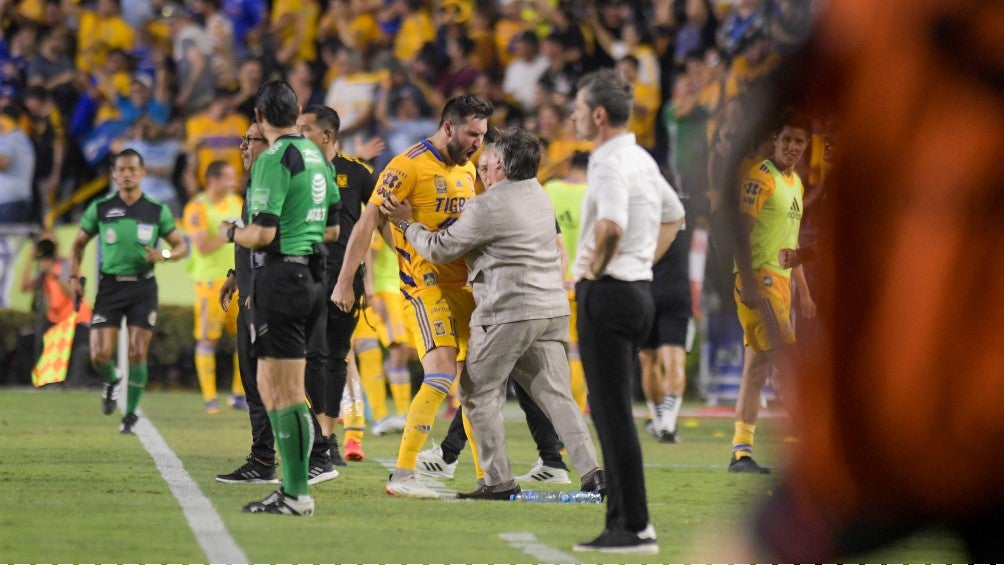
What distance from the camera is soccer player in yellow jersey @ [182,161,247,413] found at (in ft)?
51.9

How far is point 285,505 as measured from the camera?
768cm

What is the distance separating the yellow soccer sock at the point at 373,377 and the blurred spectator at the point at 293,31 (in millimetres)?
8340

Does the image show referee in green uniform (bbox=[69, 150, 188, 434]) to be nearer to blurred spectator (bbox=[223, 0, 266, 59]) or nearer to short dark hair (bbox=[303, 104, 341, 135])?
short dark hair (bbox=[303, 104, 341, 135])

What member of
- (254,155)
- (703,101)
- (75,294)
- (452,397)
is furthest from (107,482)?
(703,101)

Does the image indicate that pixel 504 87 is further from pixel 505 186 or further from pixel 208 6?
pixel 505 186

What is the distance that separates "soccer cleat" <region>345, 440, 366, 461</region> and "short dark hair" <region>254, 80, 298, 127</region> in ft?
13.3

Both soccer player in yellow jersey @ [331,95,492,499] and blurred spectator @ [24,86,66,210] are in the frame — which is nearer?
soccer player in yellow jersey @ [331,95,492,499]

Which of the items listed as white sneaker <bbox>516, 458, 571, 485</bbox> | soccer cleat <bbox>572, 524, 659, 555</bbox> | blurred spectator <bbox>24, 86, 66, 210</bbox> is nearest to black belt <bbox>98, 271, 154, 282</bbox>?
white sneaker <bbox>516, 458, 571, 485</bbox>

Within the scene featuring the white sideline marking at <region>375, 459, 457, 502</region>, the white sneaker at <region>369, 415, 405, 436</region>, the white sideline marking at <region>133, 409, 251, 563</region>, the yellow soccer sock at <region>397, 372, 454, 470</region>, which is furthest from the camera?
the white sneaker at <region>369, 415, 405, 436</region>

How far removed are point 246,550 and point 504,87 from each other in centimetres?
1441

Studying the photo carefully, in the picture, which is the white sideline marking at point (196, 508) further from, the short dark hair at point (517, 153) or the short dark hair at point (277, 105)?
the short dark hair at point (517, 153)

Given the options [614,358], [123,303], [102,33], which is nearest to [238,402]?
[123,303]

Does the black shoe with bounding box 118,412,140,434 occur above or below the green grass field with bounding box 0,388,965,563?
below

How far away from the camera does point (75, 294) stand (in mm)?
13156
